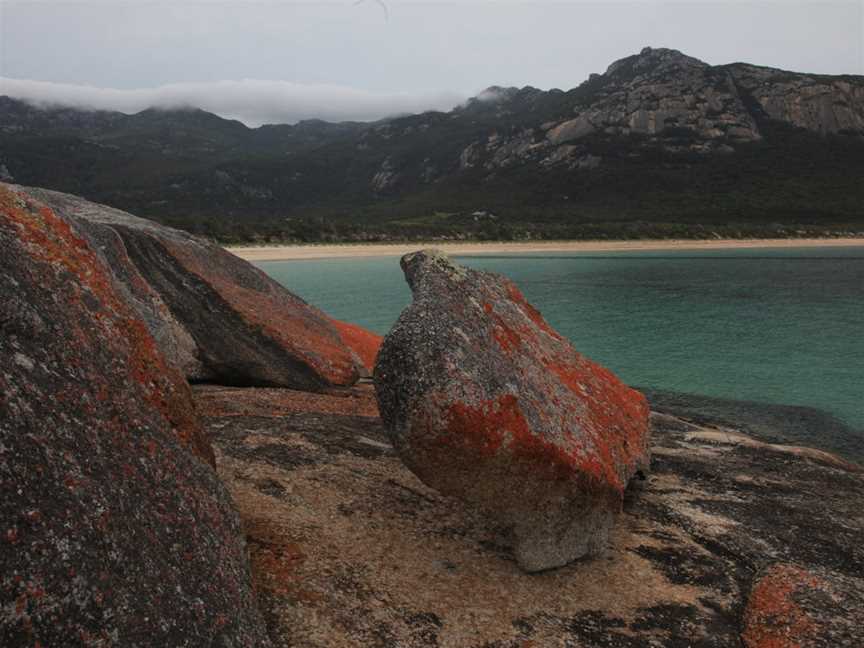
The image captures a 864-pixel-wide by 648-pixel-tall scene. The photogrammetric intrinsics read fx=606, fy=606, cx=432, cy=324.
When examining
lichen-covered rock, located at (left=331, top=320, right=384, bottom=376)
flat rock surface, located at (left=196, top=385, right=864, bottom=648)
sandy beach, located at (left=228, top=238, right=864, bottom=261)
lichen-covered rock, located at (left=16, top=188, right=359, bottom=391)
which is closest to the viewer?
flat rock surface, located at (left=196, top=385, right=864, bottom=648)

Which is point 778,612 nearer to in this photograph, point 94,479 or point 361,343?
point 94,479

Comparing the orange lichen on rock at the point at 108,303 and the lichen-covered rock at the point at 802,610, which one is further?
the lichen-covered rock at the point at 802,610

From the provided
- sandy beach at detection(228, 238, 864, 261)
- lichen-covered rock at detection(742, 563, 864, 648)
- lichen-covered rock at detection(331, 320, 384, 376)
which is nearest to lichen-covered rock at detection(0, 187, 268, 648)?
lichen-covered rock at detection(742, 563, 864, 648)

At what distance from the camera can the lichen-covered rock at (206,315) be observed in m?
11.3

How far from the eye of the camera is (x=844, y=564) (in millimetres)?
7312

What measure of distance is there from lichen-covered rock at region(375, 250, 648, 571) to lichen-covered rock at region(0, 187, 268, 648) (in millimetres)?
1962

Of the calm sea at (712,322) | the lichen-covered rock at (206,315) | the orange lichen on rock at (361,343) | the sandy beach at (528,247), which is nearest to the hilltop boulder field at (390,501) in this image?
the lichen-covered rock at (206,315)

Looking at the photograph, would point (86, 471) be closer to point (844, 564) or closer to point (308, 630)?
point (308, 630)

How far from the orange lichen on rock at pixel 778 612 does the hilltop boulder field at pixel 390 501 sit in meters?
0.02

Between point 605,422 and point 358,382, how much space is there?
7.04 m

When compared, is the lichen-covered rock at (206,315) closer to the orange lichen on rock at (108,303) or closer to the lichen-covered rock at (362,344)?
the lichen-covered rock at (362,344)

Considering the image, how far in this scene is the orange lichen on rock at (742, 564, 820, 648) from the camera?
18.9 ft

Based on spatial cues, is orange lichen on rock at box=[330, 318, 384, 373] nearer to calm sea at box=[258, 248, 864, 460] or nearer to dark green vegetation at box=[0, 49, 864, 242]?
calm sea at box=[258, 248, 864, 460]

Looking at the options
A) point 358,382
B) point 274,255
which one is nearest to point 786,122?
point 274,255
